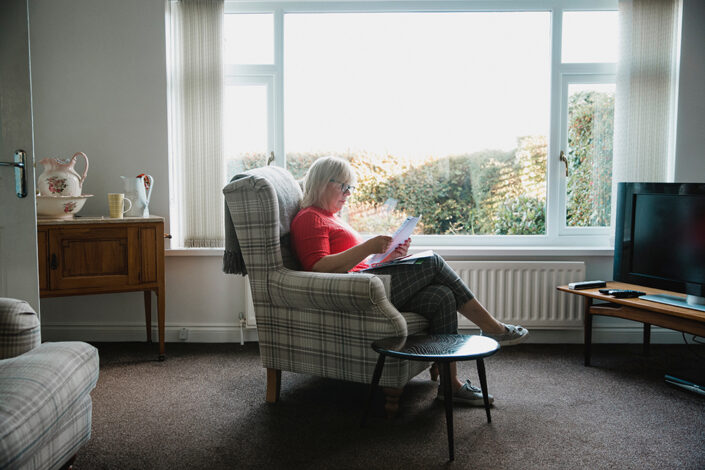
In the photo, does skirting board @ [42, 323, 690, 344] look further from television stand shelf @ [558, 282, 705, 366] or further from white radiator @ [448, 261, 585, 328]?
television stand shelf @ [558, 282, 705, 366]

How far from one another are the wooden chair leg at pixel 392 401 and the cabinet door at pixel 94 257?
1518mm

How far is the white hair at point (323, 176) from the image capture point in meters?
2.46

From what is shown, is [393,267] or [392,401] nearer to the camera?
[392,401]

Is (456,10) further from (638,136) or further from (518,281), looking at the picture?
(518,281)

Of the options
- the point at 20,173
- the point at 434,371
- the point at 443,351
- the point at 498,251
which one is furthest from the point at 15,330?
the point at 498,251

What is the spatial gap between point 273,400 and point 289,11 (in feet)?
7.55

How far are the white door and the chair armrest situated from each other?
1006mm

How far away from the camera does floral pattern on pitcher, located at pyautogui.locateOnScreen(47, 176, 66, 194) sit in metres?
2.89

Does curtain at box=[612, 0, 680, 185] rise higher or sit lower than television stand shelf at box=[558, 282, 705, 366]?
higher

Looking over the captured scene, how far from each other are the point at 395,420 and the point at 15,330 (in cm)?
135

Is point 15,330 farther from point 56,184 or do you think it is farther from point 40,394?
point 56,184

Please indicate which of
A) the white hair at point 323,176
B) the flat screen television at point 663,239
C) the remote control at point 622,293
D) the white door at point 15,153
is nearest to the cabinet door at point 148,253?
the white door at point 15,153

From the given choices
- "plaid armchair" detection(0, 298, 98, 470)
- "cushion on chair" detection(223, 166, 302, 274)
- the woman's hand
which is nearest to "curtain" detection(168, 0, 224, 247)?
"cushion on chair" detection(223, 166, 302, 274)

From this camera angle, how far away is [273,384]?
240 cm
